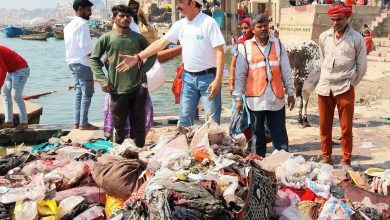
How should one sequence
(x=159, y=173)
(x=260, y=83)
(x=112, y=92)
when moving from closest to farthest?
(x=159, y=173), (x=260, y=83), (x=112, y=92)

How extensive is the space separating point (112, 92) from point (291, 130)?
121 inches

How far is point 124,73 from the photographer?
5348 millimetres

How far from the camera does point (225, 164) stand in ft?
11.9

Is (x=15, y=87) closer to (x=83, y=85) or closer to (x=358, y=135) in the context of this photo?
(x=83, y=85)

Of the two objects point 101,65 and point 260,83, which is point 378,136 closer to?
point 260,83

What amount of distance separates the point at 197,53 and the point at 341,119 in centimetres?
170

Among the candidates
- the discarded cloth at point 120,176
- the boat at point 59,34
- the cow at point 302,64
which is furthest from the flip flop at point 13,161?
the boat at point 59,34

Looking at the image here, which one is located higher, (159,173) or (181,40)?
(181,40)

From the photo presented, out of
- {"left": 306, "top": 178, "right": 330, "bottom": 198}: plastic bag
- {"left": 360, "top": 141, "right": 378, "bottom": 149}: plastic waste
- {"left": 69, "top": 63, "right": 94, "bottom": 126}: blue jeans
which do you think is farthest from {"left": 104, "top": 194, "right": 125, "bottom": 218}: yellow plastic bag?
{"left": 360, "top": 141, "right": 378, "bottom": 149}: plastic waste

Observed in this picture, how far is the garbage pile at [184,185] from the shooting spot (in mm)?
3178

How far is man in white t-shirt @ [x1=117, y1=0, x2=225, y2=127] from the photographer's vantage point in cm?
493

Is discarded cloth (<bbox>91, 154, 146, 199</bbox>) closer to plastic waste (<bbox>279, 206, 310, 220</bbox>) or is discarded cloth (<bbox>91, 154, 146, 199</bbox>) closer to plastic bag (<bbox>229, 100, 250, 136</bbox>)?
plastic waste (<bbox>279, 206, 310, 220</bbox>)

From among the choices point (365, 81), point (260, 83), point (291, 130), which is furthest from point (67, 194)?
point (365, 81)

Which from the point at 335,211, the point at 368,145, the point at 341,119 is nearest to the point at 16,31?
the point at 368,145
